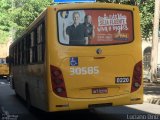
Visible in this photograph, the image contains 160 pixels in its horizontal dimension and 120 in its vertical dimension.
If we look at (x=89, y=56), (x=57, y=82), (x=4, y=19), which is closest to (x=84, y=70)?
(x=89, y=56)

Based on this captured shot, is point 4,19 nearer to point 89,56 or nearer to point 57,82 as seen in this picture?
point 89,56

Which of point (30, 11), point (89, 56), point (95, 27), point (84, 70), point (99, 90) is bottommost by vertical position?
point (99, 90)

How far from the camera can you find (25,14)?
51531mm

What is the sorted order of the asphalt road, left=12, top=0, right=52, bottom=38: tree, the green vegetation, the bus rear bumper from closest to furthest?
the bus rear bumper, the asphalt road, the green vegetation, left=12, top=0, right=52, bottom=38: tree

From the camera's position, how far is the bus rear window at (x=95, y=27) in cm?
1256

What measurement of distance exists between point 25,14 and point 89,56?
3961 centimetres

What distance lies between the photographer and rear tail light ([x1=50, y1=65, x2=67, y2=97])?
40.4 ft

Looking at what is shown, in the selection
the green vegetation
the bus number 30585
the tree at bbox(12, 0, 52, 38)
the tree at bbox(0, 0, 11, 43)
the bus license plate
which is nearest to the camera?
the bus number 30585

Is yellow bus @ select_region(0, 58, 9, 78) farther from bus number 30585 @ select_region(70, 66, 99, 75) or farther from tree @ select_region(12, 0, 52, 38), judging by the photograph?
bus number 30585 @ select_region(70, 66, 99, 75)

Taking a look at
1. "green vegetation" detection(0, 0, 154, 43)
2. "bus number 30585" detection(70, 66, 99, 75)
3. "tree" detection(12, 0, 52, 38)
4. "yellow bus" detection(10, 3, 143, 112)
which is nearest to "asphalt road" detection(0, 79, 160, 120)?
"yellow bus" detection(10, 3, 143, 112)

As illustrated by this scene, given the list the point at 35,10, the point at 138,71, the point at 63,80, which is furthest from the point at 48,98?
the point at 35,10

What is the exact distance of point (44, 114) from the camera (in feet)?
53.7

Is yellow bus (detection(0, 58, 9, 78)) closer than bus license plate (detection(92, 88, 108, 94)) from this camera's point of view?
No

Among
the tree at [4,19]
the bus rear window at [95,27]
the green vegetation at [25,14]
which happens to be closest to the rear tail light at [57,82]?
the bus rear window at [95,27]
